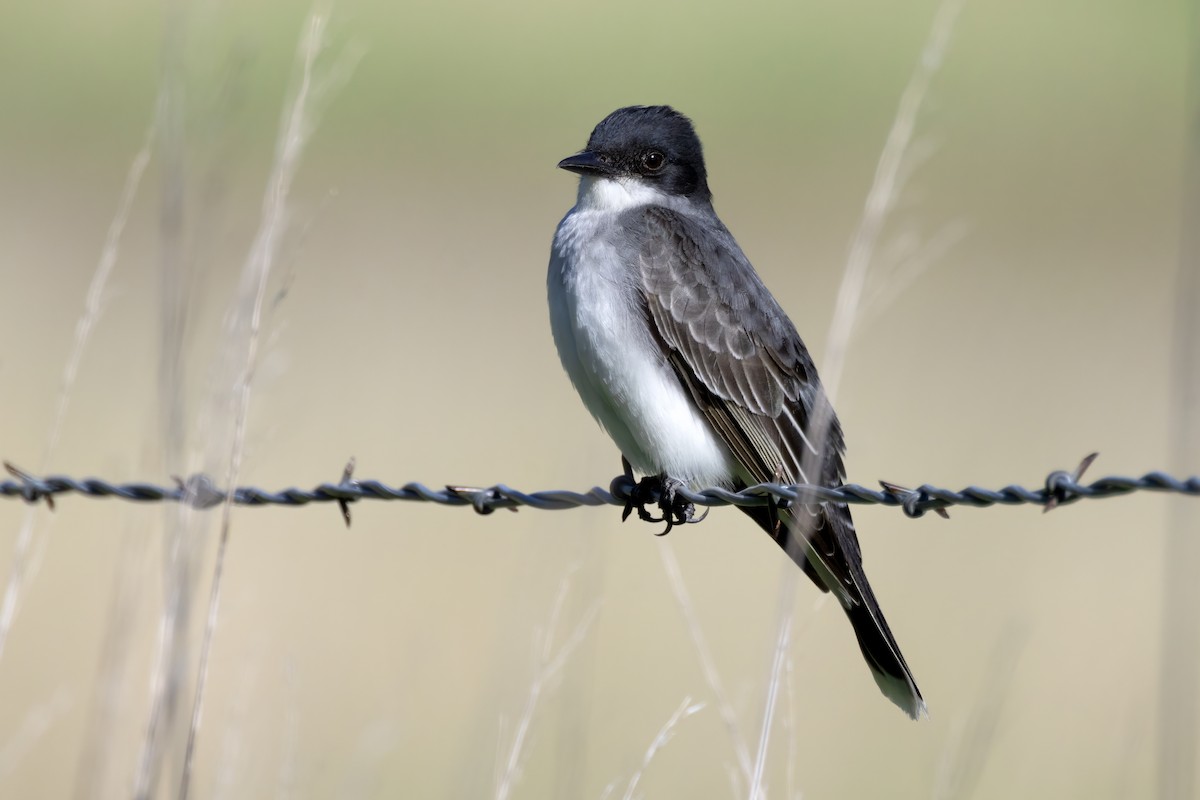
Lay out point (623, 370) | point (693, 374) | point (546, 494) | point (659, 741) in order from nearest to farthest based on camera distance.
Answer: point (659, 741) → point (546, 494) → point (623, 370) → point (693, 374)

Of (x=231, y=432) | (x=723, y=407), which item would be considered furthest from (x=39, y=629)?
(x=231, y=432)

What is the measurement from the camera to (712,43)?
21688 millimetres

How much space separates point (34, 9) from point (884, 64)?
12.0 meters

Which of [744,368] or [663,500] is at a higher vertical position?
[744,368]

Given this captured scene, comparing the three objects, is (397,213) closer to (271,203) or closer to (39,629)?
(39,629)

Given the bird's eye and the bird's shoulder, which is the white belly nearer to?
the bird's shoulder

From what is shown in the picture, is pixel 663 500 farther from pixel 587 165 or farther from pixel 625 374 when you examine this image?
pixel 587 165

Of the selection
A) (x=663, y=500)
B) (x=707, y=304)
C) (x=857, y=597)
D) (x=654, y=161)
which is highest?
(x=654, y=161)

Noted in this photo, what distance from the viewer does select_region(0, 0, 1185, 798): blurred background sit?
435cm

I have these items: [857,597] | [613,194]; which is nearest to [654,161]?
[613,194]

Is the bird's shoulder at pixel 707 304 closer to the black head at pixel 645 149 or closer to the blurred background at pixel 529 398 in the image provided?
the black head at pixel 645 149

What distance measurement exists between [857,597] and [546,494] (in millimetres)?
1454

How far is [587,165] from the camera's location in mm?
5961

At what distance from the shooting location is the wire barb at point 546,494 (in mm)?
3535
